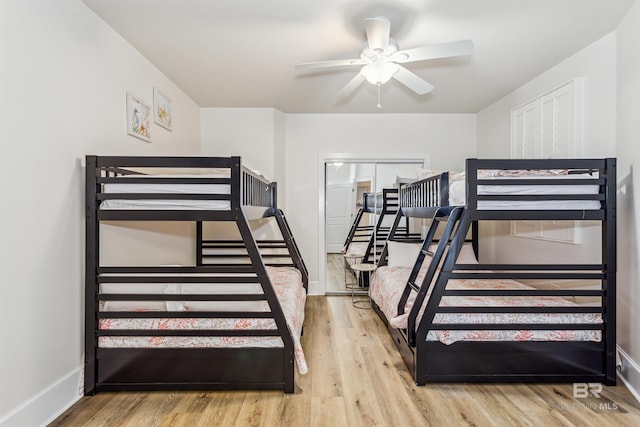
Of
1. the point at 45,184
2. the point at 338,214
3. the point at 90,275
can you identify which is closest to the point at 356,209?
the point at 338,214

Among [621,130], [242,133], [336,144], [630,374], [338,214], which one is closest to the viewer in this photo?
[630,374]

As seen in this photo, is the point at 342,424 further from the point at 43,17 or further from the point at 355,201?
the point at 355,201

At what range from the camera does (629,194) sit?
222cm

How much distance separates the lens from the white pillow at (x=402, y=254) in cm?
369

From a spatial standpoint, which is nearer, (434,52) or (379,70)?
(434,52)

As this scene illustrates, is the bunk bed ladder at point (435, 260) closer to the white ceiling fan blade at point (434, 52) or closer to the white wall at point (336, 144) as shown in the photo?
the white ceiling fan blade at point (434, 52)

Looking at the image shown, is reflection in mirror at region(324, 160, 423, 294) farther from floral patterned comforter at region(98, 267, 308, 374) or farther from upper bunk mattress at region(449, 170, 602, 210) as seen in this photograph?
floral patterned comforter at region(98, 267, 308, 374)

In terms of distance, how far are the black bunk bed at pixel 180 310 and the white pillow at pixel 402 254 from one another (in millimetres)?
1863

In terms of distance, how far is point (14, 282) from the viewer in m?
1.64

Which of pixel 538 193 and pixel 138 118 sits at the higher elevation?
pixel 138 118

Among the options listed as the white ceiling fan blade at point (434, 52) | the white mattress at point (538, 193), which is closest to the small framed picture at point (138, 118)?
the white ceiling fan blade at point (434, 52)

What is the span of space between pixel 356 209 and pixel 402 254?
1.09 m

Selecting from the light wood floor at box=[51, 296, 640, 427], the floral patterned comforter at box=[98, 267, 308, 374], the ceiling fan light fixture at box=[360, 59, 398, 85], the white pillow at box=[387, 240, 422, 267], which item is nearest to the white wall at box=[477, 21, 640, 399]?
the light wood floor at box=[51, 296, 640, 427]

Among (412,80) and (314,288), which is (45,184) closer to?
(412,80)
